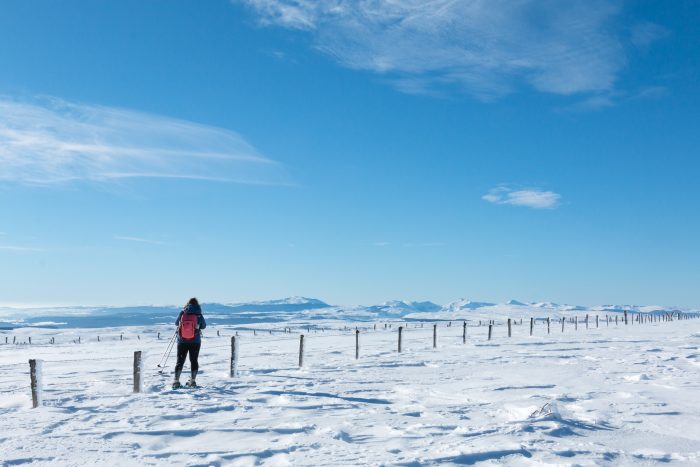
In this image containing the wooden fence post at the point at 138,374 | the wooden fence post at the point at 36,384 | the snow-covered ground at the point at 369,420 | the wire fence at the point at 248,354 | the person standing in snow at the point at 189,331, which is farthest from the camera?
the wire fence at the point at 248,354

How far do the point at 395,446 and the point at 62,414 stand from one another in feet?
19.7

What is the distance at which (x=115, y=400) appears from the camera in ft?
36.6

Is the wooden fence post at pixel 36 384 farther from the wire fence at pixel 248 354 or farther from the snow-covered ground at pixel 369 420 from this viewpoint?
the snow-covered ground at pixel 369 420

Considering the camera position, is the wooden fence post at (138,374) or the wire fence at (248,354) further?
the wire fence at (248,354)

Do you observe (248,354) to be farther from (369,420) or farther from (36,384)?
(369,420)

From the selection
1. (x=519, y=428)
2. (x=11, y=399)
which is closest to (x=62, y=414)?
(x=11, y=399)

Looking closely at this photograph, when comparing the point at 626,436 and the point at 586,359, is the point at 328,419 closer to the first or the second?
the point at 626,436

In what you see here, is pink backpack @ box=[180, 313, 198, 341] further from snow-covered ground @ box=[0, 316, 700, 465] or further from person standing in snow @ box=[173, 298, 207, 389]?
snow-covered ground @ box=[0, 316, 700, 465]

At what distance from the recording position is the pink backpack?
13.3m

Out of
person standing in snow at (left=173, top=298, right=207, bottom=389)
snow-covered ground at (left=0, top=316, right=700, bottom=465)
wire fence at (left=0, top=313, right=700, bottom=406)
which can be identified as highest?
person standing in snow at (left=173, top=298, right=207, bottom=389)

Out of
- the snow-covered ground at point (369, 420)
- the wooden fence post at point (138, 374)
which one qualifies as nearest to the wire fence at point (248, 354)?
Result: the wooden fence post at point (138, 374)

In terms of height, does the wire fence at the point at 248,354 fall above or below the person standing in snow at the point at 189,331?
below

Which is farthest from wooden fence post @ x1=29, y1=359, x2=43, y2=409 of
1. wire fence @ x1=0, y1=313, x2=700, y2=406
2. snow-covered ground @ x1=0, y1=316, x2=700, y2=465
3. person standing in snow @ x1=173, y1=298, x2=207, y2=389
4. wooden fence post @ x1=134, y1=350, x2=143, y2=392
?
person standing in snow @ x1=173, y1=298, x2=207, y2=389

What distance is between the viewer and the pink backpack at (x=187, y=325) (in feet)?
43.5
